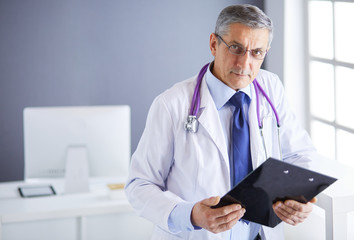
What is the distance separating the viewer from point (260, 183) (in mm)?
1666

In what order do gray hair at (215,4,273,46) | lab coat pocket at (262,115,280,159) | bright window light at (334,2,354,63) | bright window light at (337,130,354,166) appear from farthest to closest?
bright window light at (337,130,354,166)
bright window light at (334,2,354,63)
lab coat pocket at (262,115,280,159)
gray hair at (215,4,273,46)

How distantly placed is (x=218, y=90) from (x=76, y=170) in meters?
1.66

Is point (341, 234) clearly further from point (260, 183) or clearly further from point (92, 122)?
point (92, 122)

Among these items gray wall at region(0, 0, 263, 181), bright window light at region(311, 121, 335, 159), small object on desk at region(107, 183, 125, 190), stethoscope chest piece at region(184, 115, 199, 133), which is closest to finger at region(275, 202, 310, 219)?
stethoscope chest piece at region(184, 115, 199, 133)

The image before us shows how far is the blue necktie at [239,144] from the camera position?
1.95 m

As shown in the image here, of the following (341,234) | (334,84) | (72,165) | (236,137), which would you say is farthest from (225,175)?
(334,84)

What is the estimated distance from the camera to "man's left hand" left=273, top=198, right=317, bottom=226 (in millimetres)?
1812

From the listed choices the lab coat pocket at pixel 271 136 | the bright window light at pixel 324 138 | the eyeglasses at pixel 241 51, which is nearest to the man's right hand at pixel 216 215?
the lab coat pocket at pixel 271 136

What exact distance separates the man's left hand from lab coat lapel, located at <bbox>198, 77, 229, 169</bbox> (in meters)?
0.24

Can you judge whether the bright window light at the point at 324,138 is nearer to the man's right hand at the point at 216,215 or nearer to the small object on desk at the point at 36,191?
the small object on desk at the point at 36,191

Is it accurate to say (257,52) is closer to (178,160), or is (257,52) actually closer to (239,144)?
(239,144)

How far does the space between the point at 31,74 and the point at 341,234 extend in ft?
10.3

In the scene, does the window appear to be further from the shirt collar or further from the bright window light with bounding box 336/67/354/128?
the shirt collar

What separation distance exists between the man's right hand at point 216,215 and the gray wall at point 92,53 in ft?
9.95
